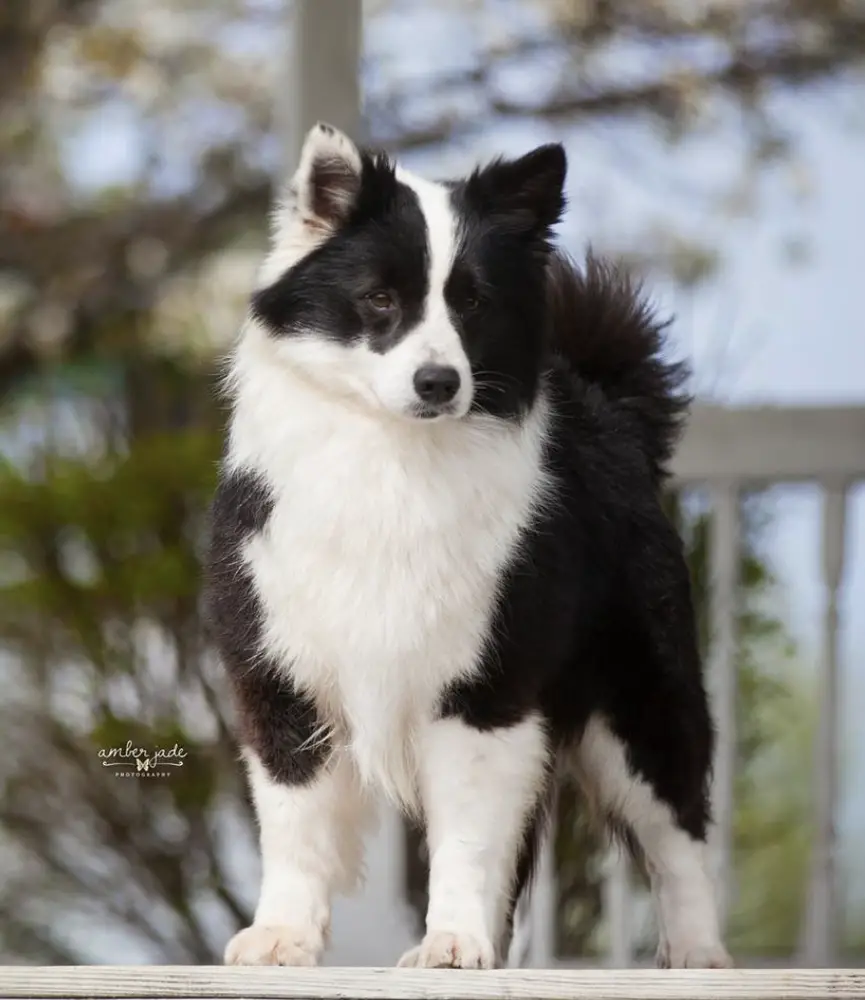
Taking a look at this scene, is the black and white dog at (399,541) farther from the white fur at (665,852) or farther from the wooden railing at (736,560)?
the wooden railing at (736,560)

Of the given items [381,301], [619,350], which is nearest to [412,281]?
[381,301]

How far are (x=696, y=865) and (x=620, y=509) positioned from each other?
1.55 ft

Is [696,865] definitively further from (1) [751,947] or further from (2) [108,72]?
(2) [108,72]

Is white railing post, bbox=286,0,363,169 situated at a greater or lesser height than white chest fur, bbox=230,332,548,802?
greater

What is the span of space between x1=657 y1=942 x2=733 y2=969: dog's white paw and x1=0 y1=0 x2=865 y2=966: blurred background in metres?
0.95

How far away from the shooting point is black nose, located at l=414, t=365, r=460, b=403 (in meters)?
1.45

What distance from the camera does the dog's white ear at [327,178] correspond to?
1.53 m

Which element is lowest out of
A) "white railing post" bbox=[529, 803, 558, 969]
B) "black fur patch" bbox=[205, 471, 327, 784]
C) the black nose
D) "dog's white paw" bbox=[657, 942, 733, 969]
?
"white railing post" bbox=[529, 803, 558, 969]

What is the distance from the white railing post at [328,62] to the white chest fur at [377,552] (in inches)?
52.1

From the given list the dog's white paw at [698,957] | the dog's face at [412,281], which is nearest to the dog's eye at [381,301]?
the dog's face at [412,281]

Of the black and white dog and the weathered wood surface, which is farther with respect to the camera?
the black and white dog

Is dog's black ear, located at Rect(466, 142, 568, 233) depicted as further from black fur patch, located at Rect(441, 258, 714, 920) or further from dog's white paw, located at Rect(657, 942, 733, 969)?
dog's white paw, located at Rect(657, 942, 733, 969)

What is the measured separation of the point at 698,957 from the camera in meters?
1.80

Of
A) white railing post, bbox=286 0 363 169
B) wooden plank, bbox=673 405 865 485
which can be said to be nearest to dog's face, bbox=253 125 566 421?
white railing post, bbox=286 0 363 169
